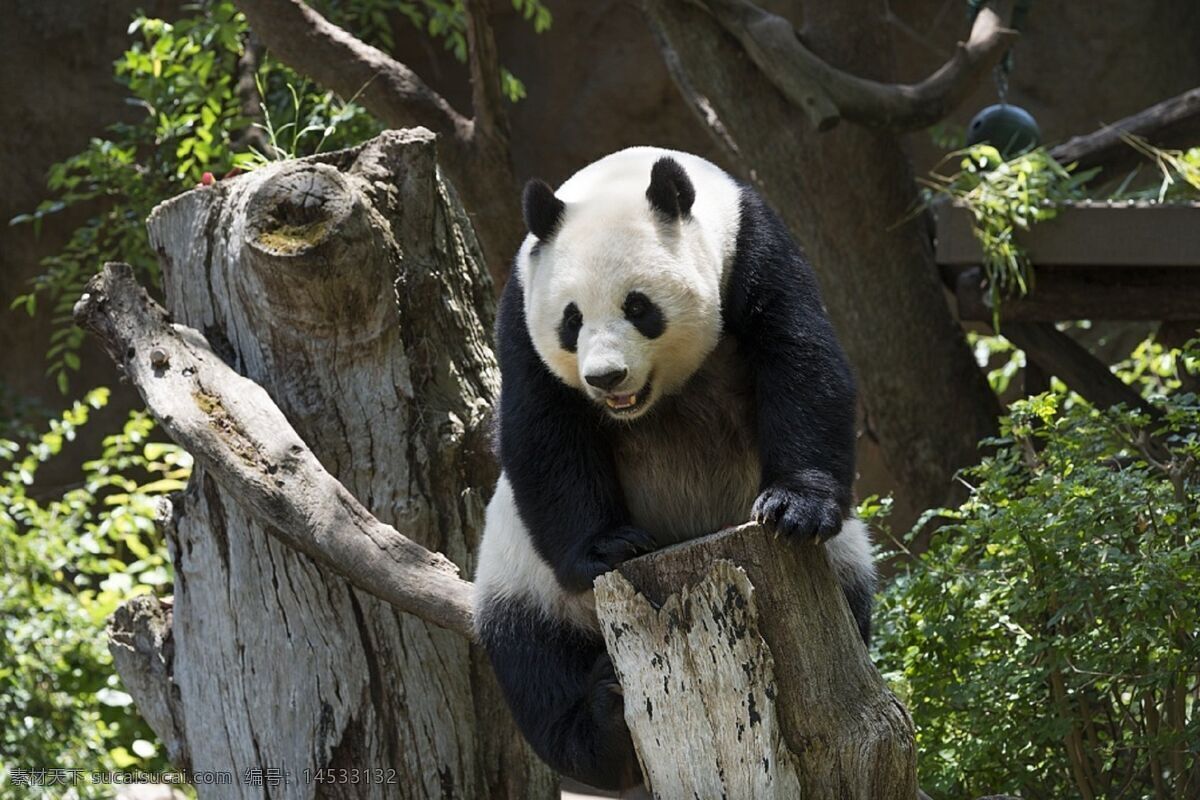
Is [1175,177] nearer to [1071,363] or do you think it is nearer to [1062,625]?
[1071,363]

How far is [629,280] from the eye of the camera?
3.02 metres

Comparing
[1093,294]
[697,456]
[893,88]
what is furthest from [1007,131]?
[697,456]

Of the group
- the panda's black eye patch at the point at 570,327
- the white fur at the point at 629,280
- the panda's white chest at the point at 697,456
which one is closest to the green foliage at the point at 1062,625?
the panda's white chest at the point at 697,456

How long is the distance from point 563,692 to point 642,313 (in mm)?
1017

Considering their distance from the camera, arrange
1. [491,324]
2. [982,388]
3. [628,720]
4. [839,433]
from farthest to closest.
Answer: [982,388]
[491,324]
[839,433]
[628,720]

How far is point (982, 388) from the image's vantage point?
22.0 ft

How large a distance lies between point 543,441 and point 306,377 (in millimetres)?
1168

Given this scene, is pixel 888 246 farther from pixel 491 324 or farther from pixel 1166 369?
pixel 491 324

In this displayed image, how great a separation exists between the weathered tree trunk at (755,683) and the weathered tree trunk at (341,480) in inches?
52.8

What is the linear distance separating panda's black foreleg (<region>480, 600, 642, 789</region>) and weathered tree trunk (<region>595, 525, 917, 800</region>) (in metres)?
0.42

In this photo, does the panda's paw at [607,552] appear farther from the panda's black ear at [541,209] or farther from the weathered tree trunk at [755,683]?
the panda's black ear at [541,209]

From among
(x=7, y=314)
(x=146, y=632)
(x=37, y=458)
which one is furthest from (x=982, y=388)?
(x=7, y=314)

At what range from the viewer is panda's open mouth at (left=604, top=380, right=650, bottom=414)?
9.94ft

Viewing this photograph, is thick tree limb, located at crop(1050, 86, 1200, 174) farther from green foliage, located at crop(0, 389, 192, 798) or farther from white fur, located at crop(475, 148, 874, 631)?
green foliage, located at crop(0, 389, 192, 798)
